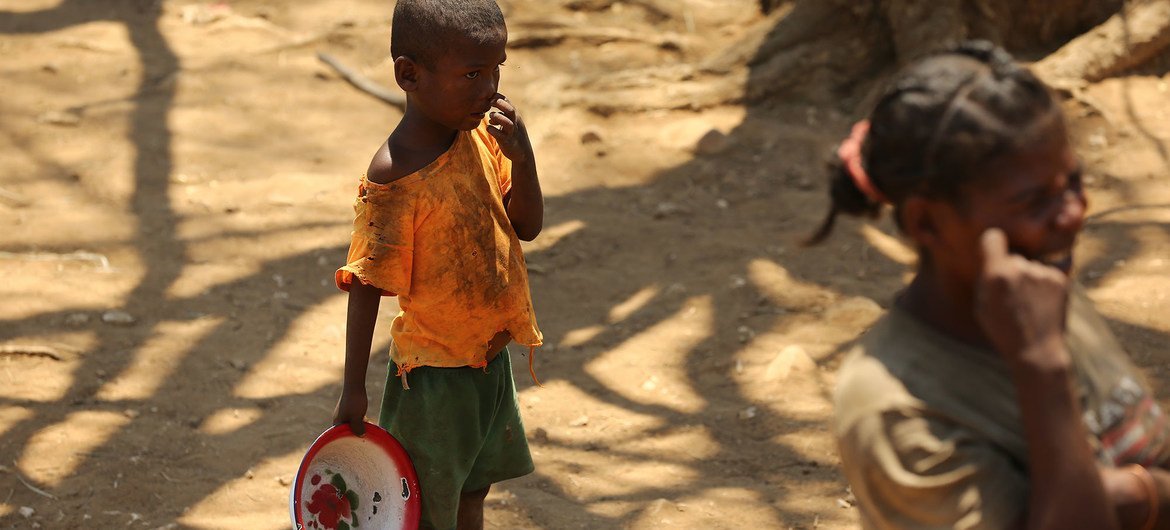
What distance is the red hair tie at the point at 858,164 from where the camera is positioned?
1655 mm

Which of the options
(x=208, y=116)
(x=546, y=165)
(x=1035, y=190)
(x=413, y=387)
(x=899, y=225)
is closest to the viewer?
(x=1035, y=190)

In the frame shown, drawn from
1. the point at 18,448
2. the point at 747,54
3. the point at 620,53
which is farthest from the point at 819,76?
the point at 18,448

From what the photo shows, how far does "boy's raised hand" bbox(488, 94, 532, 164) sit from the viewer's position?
259cm

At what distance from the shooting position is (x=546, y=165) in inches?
257

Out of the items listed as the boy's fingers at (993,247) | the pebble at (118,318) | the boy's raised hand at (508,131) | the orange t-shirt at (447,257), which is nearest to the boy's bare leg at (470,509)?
the orange t-shirt at (447,257)

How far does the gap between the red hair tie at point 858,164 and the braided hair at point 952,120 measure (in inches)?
1.3

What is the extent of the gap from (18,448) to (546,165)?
3241mm

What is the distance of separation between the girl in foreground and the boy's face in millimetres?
1128

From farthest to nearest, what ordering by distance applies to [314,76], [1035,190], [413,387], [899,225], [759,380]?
[314,76] < [759,380] < [413,387] < [899,225] < [1035,190]

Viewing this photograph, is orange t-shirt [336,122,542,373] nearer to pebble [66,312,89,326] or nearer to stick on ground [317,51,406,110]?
pebble [66,312,89,326]

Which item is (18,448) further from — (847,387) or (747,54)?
(747,54)

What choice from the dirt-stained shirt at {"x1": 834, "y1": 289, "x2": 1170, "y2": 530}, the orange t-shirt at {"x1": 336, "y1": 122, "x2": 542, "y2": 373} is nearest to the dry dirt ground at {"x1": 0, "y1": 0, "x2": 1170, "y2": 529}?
the orange t-shirt at {"x1": 336, "y1": 122, "x2": 542, "y2": 373}

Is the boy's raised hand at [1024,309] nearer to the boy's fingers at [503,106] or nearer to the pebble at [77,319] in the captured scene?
the boy's fingers at [503,106]

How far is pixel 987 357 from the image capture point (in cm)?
158
